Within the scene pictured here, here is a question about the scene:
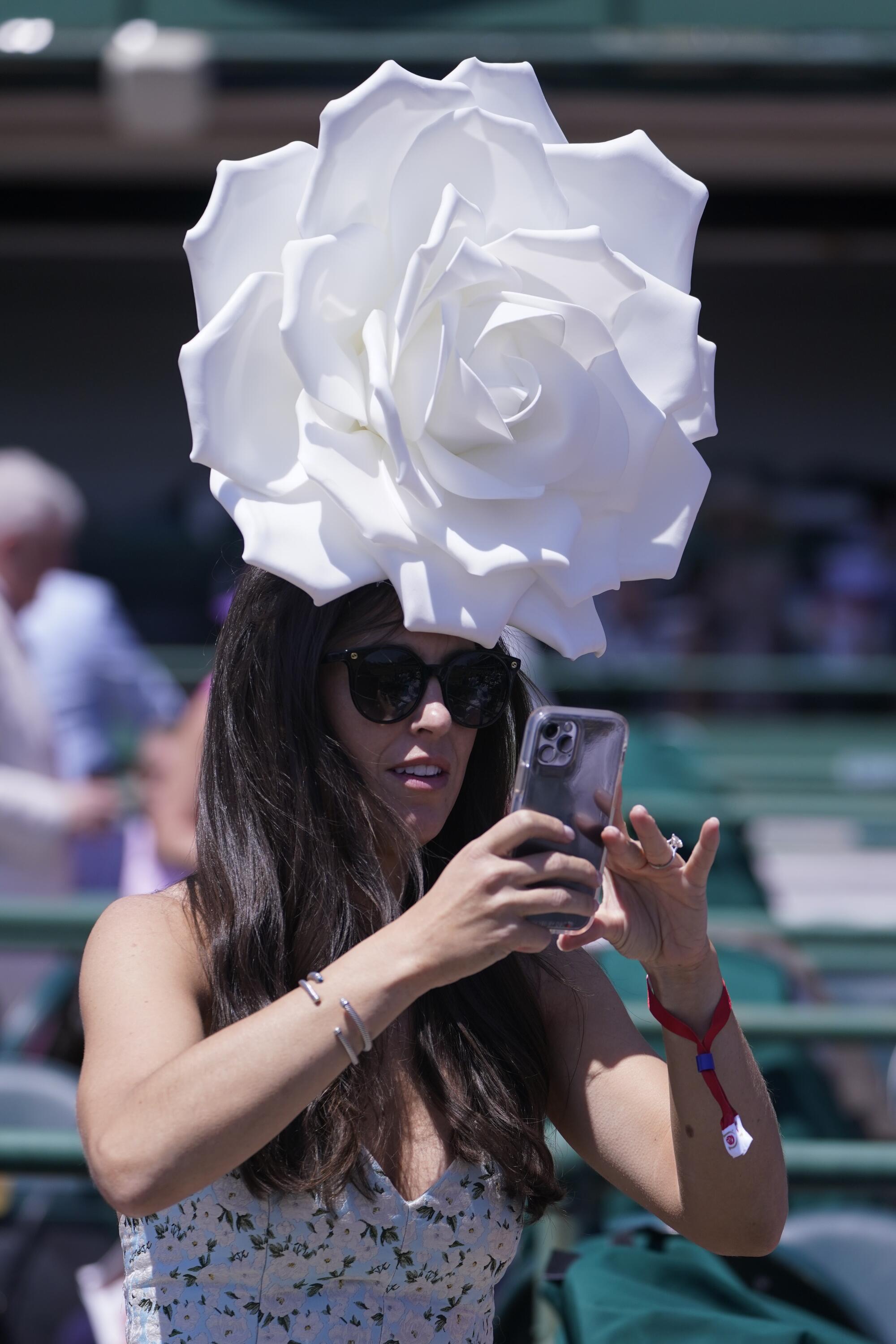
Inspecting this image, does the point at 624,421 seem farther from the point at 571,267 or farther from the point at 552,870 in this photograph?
the point at 552,870

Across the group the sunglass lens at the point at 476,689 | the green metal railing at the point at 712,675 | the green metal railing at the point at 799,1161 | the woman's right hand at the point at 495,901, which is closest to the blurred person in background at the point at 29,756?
the green metal railing at the point at 799,1161

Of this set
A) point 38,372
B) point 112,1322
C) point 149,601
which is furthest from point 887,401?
point 112,1322

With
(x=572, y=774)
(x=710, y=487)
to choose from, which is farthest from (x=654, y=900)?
(x=710, y=487)

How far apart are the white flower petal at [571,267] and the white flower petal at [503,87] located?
119mm

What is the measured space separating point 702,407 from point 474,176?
1.02ft

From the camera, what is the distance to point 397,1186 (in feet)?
4.42

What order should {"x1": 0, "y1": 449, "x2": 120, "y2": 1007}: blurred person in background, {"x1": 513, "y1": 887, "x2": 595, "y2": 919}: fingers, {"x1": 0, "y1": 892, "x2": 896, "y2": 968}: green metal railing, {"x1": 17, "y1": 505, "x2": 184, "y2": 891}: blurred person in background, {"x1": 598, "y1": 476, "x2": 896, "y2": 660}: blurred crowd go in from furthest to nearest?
{"x1": 598, "y1": 476, "x2": 896, "y2": 660}: blurred crowd → {"x1": 17, "y1": 505, "x2": 184, "y2": 891}: blurred person in background → {"x1": 0, "y1": 449, "x2": 120, "y2": 1007}: blurred person in background → {"x1": 0, "y1": 892, "x2": 896, "y2": 968}: green metal railing → {"x1": 513, "y1": 887, "x2": 595, "y2": 919}: fingers

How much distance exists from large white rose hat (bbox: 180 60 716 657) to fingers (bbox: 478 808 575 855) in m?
0.23

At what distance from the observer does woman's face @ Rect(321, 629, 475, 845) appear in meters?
1.33

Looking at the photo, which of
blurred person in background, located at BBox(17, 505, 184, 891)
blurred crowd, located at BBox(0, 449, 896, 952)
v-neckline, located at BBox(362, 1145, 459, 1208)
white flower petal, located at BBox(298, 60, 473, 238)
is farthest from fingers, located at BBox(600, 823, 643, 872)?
blurred person in background, located at BBox(17, 505, 184, 891)

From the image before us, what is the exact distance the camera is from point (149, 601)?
980 cm

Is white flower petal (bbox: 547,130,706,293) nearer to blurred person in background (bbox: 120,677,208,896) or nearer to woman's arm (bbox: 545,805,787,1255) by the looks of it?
woman's arm (bbox: 545,805,787,1255)

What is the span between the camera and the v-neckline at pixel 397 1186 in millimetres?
1327

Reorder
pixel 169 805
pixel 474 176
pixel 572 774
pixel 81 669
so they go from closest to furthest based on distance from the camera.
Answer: pixel 572 774, pixel 474 176, pixel 169 805, pixel 81 669
